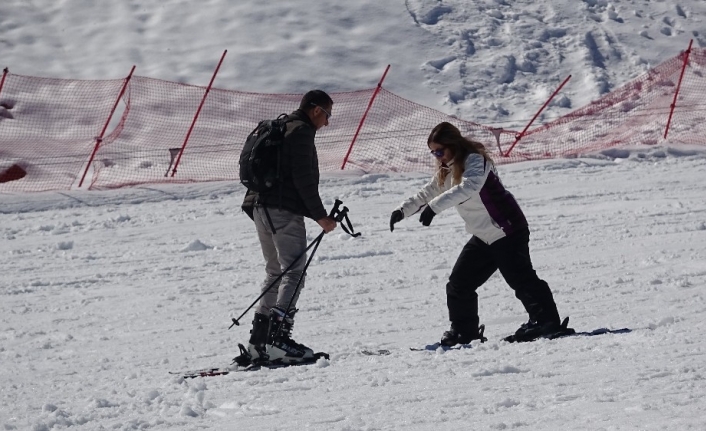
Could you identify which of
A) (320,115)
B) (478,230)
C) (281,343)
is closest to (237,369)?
(281,343)

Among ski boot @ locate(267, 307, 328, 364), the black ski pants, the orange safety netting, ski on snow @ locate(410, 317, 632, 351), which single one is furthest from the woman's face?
the orange safety netting

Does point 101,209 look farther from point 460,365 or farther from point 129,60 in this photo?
point 129,60

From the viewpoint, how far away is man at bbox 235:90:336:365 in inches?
225

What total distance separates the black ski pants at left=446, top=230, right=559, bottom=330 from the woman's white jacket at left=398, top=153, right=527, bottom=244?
3.0 inches

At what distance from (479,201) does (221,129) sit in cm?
1347

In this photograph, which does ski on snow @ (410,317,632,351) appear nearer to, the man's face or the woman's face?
the woman's face

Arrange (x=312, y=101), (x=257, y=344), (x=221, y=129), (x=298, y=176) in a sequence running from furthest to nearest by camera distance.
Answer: (x=221, y=129), (x=257, y=344), (x=312, y=101), (x=298, y=176)

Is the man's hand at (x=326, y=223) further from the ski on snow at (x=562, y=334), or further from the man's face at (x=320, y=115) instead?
the ski on snow at (x=562, y=334)

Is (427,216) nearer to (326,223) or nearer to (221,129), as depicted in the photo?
(326,223)

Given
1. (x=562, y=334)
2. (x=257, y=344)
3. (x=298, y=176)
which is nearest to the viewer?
(x=298, y=176)

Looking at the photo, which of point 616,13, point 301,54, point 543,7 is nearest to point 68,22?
point 301,54

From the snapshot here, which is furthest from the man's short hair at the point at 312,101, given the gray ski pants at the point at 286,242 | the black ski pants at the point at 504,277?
the black ski pants at the point at 504,277

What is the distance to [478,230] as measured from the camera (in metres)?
6.13

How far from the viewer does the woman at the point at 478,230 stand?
5.95 meters
